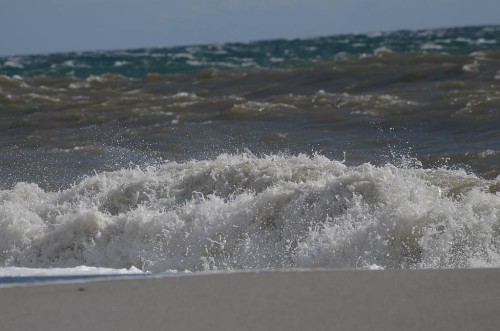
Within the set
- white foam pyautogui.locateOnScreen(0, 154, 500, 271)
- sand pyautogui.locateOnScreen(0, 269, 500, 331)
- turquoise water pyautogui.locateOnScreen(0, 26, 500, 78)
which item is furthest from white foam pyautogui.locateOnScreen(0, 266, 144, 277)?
turquoise water pyautogui.locateOnScreen(0, 26, 500, 78)

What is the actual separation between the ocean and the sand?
57cm

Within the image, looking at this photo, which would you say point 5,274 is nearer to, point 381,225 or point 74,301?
point 74,301

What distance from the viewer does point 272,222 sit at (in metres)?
8.14

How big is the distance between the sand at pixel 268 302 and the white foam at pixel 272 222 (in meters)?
2.43

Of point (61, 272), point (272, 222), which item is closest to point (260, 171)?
point (272, 222)

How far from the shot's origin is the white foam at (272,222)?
7.27 meters

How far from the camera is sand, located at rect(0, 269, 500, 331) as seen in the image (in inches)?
162

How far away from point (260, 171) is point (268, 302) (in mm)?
5306

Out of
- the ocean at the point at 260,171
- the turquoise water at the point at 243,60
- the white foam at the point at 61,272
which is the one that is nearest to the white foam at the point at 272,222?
the ocean at the point at 260,171

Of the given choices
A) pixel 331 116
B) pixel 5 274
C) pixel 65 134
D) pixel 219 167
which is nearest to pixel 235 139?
pixel 331 116

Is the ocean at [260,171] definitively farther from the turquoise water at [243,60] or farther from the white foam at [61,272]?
the turquoise water at [243,60]

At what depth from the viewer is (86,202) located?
9922 millimetres

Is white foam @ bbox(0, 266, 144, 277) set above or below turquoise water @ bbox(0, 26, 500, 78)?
above

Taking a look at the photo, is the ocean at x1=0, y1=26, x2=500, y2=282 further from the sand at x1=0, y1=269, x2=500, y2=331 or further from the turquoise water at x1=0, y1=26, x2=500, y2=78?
the turquoise water at x1=0, y1=26, x2=500, y2=78
